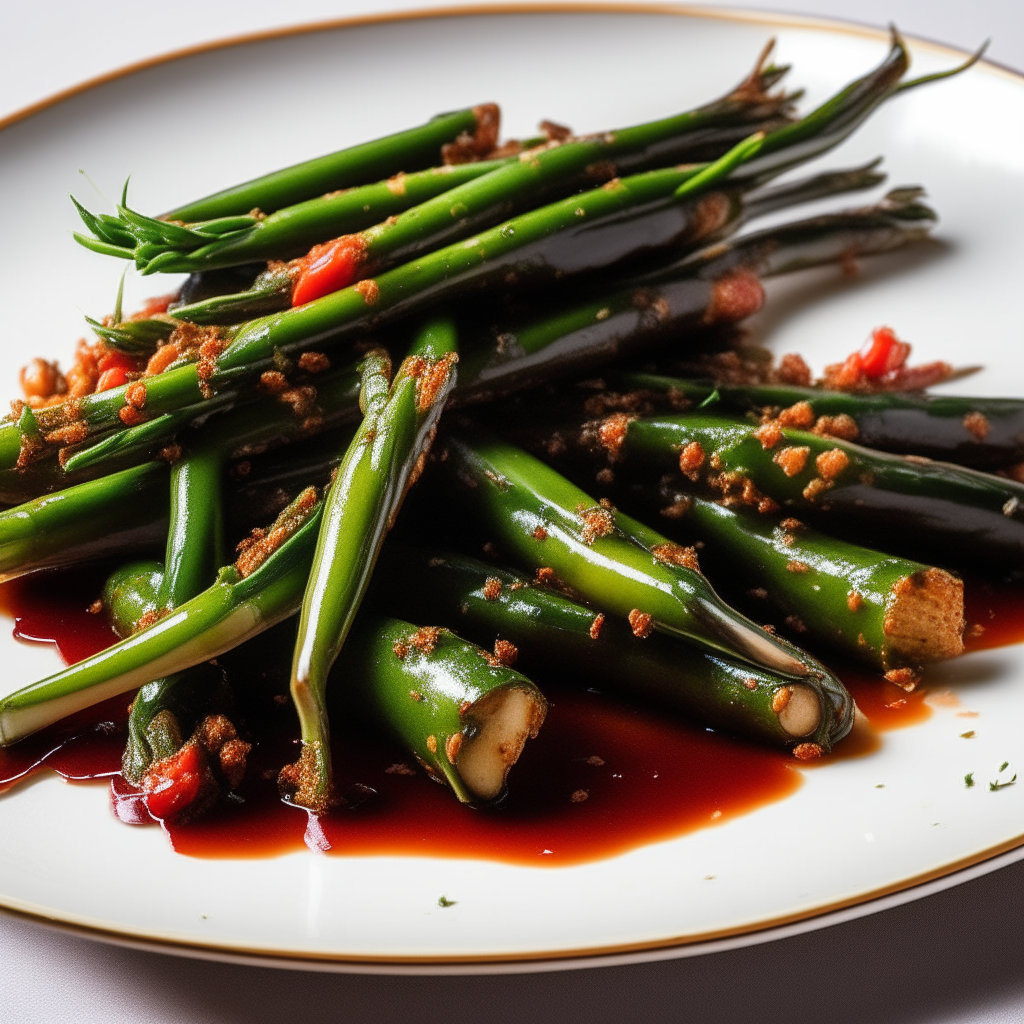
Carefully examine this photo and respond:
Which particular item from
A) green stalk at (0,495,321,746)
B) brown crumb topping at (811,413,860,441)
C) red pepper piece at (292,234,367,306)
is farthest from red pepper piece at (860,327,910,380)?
green stalk at (0,495,321,746)

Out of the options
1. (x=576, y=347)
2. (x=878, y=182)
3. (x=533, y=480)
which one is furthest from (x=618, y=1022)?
(x=878, y=182)

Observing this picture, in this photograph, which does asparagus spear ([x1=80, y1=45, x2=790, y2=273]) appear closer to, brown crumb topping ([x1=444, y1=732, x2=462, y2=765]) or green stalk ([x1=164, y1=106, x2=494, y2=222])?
green stalk ([x1=164, y1=106, x2=494, y2=222])

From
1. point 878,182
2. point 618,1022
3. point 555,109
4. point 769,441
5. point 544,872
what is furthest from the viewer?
point 555,109

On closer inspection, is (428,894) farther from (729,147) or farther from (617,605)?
(729,147)

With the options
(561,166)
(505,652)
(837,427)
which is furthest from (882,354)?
(505,652)

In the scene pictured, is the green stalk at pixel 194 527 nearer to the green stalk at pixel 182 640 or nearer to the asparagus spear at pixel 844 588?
the green stalk at pixel 182 640

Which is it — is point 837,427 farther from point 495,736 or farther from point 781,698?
point 495,736
